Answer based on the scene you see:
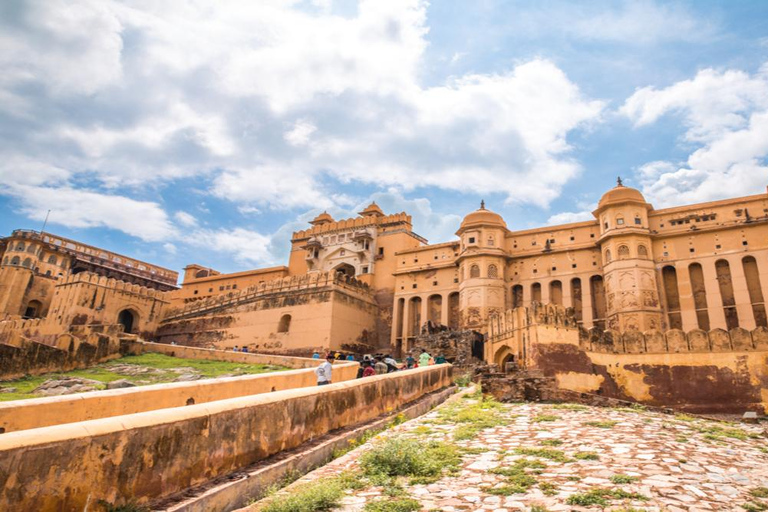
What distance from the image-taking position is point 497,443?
6695mm

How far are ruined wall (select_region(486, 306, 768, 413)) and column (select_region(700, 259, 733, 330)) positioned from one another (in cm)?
1804

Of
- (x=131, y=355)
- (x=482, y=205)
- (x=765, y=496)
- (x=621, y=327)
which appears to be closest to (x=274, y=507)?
(x=765, y=496)

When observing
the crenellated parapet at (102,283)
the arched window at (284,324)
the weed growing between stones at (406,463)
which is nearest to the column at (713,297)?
the arched window at (284,324)

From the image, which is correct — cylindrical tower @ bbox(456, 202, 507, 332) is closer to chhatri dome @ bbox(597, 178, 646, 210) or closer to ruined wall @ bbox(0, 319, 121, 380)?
chhatri dome @ bbox(597, 178, 646, 210)

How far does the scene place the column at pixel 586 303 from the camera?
3166 centimetres

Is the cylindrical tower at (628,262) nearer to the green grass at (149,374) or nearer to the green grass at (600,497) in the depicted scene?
the green grass at (149,374)

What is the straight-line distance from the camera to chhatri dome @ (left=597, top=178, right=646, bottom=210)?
31.5 m

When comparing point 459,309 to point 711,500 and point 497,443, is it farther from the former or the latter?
point 711,500

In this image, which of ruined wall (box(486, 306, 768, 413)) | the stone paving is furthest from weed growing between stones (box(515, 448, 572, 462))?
ruined wall (box(486, 306, 768, 413))

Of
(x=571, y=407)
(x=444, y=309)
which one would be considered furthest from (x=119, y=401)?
(x=444, y=309)

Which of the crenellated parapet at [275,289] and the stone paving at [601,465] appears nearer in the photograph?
the stone paving at [601,465]

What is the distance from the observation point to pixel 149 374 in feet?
62.4

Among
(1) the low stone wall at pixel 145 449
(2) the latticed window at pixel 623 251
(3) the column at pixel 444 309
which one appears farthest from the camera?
(3) the column at pixel 444 309

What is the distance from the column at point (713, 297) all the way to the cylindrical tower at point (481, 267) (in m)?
11.5
